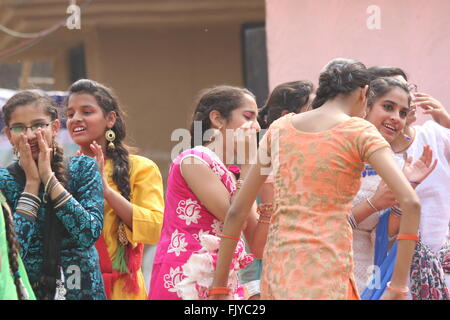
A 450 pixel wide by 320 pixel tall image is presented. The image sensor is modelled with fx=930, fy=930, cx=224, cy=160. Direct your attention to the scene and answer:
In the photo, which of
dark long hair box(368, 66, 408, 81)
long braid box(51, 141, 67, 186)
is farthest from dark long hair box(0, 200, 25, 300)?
dark long hair box(368, 66, 408, 81)

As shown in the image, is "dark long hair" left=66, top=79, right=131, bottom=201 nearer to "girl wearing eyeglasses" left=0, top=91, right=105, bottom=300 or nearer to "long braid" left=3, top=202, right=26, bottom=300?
"girl wearing eyeglasses" left=0, top=91, right=105, bottom=300

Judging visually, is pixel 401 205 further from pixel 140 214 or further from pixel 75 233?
pixel 140 214

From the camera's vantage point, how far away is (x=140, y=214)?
4559 mm

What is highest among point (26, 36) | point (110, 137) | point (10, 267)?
point (26, 36)

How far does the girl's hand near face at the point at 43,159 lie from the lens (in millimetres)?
4039

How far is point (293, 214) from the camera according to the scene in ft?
11.7

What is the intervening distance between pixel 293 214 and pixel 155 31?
18.3ft

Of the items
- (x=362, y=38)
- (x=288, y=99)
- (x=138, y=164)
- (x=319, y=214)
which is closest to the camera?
(x=319, y=214)

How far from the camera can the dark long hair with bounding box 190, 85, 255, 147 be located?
14.8 ft

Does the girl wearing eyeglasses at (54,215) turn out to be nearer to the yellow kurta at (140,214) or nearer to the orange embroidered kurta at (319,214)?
the yellow kurta at (140,214)

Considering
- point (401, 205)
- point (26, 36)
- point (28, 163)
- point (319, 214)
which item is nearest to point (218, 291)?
point (319, 214)

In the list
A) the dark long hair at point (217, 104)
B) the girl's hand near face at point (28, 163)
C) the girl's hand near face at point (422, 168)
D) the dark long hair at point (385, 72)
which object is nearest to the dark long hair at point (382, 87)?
the dark long hair at point (385, 72)

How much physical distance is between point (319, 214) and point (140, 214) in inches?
51.4

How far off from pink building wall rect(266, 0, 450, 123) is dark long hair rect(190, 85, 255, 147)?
2.23m
